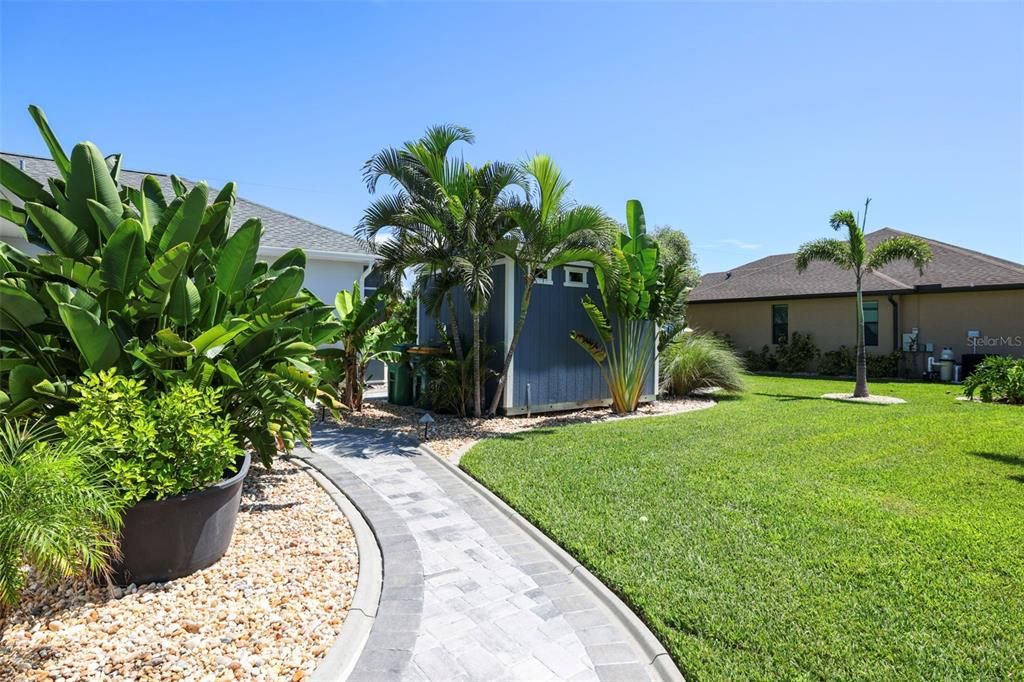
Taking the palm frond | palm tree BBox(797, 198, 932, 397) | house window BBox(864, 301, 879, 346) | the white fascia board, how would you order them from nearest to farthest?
the white fascia board
palm tree BBox(797, 198, 932, 397)
the palm frond
house window BBox(864, 301, 879, 346)

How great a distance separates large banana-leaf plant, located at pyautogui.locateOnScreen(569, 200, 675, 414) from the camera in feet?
33.0

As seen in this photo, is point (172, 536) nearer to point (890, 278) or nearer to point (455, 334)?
point (455, 334)

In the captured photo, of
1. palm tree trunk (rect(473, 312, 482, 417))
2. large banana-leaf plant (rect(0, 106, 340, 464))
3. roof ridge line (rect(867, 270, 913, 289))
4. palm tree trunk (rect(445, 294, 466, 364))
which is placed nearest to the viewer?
large banana-leaf plant (rect(0, 106, 340, 464))

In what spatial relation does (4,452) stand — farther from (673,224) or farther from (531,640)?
(673,224)

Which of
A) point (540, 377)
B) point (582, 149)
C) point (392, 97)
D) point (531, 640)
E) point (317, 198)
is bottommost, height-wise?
point (531, 640)

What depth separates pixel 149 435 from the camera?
124 inches

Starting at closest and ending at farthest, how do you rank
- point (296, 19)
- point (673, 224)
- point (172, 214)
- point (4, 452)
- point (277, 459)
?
1. point (4, 452)
2. point (172, 214)
3. point (277, 459)
4. point (296, 19)
5. point (673, 224)

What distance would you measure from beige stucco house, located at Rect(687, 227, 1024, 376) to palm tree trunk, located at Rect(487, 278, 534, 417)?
13530 mm

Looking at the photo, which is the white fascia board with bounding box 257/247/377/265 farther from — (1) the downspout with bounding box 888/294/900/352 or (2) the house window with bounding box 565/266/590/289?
(1) the downspout with bounding box 888/294/900/352

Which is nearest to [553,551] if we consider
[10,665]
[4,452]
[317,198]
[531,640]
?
[531,640]

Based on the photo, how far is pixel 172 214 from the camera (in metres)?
4.22

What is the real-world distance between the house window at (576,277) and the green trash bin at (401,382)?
3.80 metres

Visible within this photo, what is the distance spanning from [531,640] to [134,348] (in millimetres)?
3343

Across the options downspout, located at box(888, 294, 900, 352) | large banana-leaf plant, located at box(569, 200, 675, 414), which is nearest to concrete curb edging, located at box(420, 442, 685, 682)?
large banana-leaf plant, located at box(569, 200, 675, 414)
